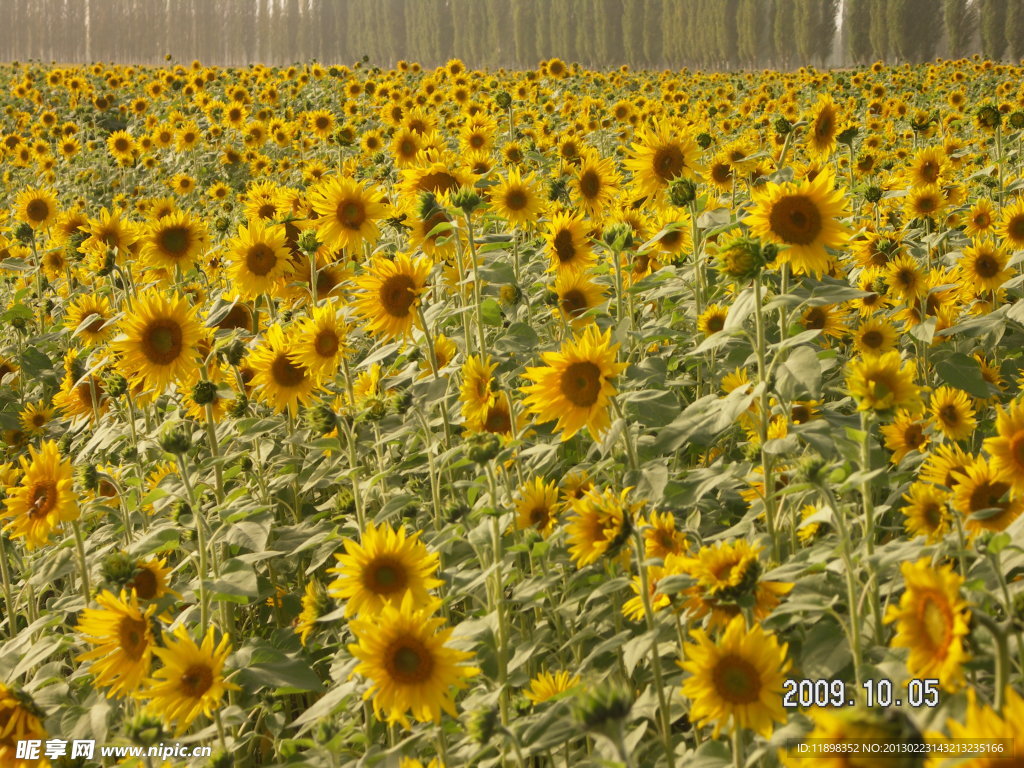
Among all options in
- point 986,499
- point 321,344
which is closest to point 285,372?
point 321,344

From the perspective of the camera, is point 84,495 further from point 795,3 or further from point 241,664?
point 795,3

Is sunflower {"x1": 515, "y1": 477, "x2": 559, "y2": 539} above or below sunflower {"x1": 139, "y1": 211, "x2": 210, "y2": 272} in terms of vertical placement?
below

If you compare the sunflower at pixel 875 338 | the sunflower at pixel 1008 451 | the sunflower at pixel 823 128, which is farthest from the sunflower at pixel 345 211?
the sunflower at pixel 1008 451

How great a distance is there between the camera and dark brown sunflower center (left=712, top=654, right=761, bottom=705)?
5.52ft

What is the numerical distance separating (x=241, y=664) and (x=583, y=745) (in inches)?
42.4

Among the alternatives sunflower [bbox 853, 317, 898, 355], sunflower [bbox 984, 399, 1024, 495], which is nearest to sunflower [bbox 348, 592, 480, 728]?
sunflower [bbox 984, 399, 1024, 495]

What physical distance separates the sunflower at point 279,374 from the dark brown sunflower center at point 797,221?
1.71m

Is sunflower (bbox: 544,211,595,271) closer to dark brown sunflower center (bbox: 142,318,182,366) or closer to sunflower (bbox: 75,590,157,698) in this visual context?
dark brown sunflower center (bbox: 142,318,182,366)

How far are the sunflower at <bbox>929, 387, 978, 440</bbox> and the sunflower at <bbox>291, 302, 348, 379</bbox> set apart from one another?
214 centimetres

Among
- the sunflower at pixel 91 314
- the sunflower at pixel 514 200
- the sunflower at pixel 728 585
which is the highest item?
the sunflower at pixel 514 200

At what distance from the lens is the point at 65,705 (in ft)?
8.14

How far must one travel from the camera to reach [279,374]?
130 inches

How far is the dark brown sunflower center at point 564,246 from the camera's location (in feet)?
13.1
